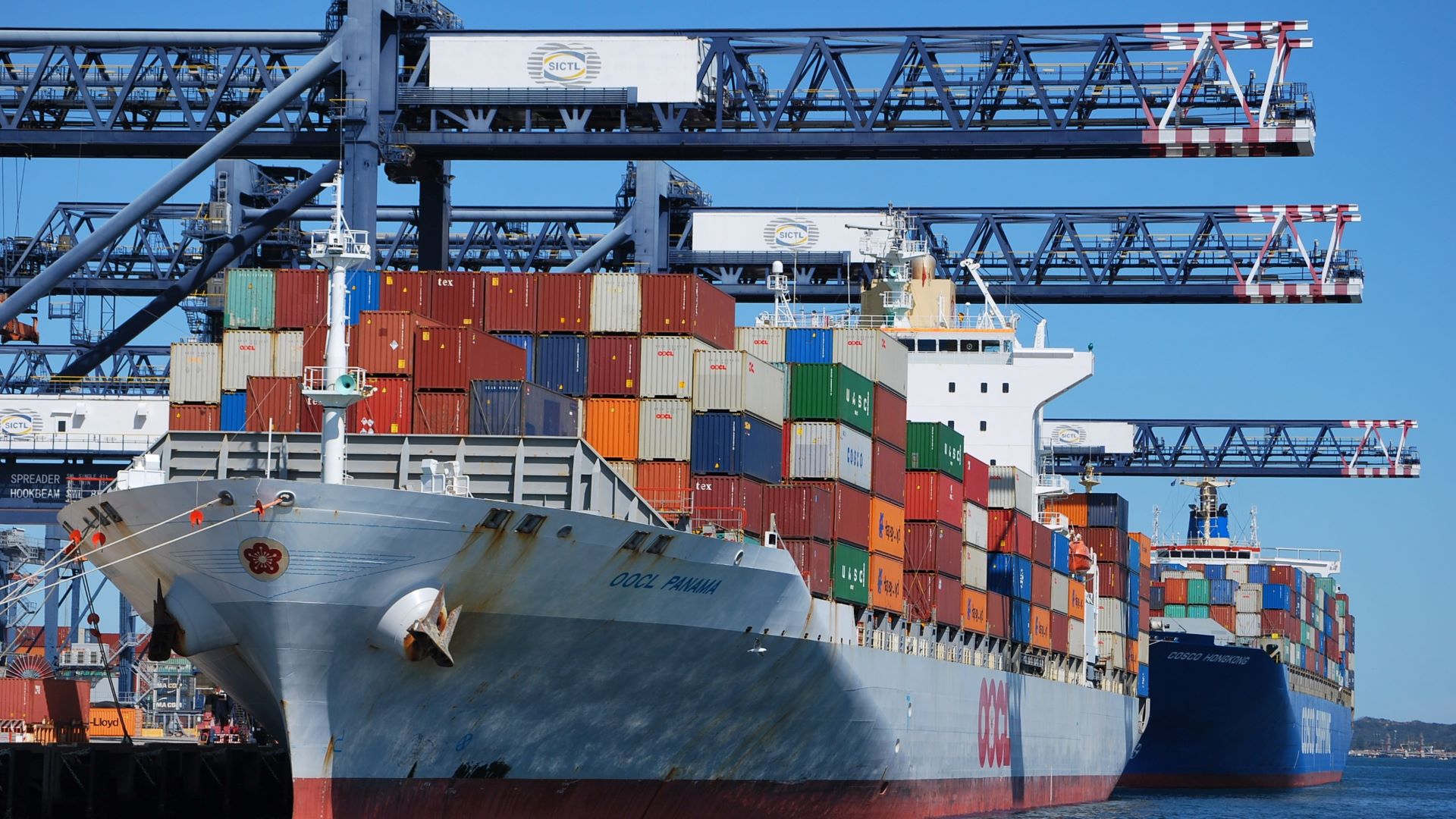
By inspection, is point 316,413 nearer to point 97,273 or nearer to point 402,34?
point 402,34

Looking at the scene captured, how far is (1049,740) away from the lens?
2101 inches

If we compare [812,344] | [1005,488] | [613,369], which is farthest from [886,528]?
[1005,488]

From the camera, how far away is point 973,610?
149ft

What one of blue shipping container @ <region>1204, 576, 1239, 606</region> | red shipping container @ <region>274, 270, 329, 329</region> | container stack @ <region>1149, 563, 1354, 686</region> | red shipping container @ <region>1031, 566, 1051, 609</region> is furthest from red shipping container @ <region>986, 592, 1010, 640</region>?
blue shipping container @ <region>1204, 576, 1239, 606</region>

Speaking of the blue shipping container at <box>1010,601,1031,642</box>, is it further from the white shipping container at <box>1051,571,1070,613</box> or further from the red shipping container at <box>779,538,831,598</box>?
the red shipping container at <box>779,538,831,598</box>

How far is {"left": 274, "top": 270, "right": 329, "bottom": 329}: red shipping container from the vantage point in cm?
3231

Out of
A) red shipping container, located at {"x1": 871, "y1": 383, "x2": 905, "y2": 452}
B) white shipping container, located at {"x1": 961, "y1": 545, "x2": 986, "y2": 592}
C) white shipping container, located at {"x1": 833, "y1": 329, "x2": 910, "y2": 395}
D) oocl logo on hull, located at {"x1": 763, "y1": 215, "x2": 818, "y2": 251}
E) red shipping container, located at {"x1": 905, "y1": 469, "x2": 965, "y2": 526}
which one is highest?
oocl logo on hull, located at {"x1": 763, "y1": 215, "x2": 818, "y2": 251}

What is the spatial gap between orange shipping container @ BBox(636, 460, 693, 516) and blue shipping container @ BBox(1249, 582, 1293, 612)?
50112mm

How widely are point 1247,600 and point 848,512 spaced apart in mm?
45777

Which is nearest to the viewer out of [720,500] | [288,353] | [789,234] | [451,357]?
[451,357]

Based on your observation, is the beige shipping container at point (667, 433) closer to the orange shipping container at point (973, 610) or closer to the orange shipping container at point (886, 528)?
the orange shipping container at point (886, 528)

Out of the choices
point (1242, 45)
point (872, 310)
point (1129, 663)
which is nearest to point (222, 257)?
point (872, 310)

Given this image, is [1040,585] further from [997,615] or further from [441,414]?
[441,414]

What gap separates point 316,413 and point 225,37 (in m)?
→ 13.6
